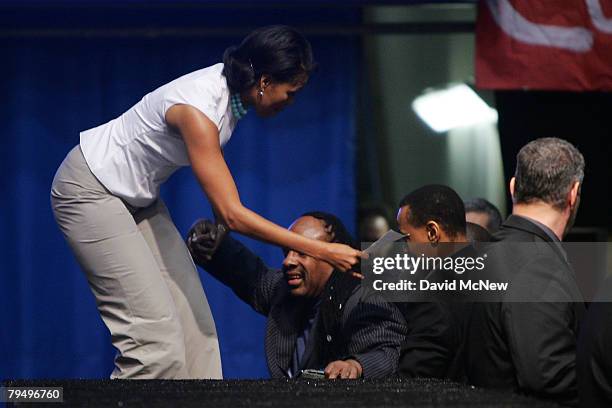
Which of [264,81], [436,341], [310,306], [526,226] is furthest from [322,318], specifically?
[526,226]

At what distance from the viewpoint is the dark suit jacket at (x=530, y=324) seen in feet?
8.87

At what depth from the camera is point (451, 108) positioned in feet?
16.3

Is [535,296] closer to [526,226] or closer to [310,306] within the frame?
[526,226]

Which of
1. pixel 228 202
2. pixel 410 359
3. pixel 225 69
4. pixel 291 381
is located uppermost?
pixel 225 69

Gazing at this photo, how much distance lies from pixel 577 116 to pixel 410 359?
201cm

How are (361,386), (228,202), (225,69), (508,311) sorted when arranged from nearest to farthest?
(361,386) < (508,311) < (228,202) < (225,69)

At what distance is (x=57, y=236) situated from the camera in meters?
4.86

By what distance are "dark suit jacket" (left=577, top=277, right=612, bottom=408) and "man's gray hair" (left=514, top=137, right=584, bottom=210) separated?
15.6 inches

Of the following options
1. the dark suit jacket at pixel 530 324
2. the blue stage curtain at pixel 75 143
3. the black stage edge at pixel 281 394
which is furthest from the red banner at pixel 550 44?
the black stage edge at pixel 281 394

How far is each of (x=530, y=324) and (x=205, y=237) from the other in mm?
1430

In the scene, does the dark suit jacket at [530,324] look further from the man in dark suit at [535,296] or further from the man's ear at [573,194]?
the man's ear at [573,194]

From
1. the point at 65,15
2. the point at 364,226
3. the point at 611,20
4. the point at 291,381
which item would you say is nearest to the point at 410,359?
the point at 291,381

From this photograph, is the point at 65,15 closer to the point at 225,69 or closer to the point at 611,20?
the point at 225,69

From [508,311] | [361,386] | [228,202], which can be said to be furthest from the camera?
[228,202]
